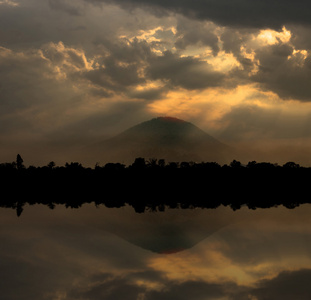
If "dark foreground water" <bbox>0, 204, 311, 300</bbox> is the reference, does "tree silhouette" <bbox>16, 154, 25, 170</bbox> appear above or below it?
above

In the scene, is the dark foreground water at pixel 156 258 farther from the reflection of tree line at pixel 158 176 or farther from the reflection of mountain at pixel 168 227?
the reflection of tree line at pixel 158 176

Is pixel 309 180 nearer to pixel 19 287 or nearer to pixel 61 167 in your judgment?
pixel 61 167

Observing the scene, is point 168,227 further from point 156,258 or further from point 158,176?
point 158,176

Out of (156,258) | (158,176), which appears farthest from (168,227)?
(158,176)

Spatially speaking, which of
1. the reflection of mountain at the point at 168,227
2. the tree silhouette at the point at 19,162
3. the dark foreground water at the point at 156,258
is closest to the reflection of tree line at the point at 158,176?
the tree silhouette at the point at 19,162

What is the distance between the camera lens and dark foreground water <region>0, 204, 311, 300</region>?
91.5ft

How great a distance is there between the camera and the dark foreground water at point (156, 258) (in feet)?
91.5

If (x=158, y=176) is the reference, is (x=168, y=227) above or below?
below

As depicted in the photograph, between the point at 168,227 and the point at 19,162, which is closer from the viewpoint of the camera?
the point at 168,227

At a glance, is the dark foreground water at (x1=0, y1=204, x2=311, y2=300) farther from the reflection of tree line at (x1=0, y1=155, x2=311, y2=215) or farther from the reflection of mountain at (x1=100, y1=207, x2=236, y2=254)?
the reflection of tree line at (x1=0, y1=155, x2=311, y2=215)

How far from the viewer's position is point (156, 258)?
36500 mm

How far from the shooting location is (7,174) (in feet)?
591

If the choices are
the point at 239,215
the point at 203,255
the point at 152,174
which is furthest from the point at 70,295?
the point at 152,174

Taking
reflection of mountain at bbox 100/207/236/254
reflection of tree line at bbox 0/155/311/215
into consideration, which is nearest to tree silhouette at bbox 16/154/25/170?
reflection of tree line at bbox 0/155/311/215
